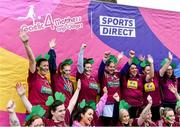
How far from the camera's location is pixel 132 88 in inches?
264

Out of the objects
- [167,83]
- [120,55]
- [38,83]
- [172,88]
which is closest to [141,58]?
[120,55]

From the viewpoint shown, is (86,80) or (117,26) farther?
(117,26)

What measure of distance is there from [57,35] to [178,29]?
2.62 m

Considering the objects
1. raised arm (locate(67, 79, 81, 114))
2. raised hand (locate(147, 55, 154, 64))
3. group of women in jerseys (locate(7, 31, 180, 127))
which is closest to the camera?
group of women in jerseys (locate(7, 31, 180, 127))

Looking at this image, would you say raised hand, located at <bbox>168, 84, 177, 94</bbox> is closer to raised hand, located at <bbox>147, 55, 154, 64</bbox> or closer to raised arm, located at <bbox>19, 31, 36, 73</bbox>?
raised hand, located at <bbox>147, 55, 154, 64</bbox>

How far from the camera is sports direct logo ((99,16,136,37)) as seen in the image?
698cm

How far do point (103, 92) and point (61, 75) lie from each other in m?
0.76

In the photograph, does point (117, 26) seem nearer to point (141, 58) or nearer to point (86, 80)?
point (141, 58)

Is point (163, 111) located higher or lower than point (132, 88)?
lower

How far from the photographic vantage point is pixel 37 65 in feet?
18.9

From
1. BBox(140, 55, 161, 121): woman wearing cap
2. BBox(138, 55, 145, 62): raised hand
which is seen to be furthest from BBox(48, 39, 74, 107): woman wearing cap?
BBox(138, 55, 145, 62): raised hand

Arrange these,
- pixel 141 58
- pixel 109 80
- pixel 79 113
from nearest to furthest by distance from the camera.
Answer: pixel 79 113, pixel 109 80, pixel 141 58

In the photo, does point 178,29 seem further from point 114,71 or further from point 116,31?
point 114,71

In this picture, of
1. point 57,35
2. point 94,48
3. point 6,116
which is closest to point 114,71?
point 94,48
